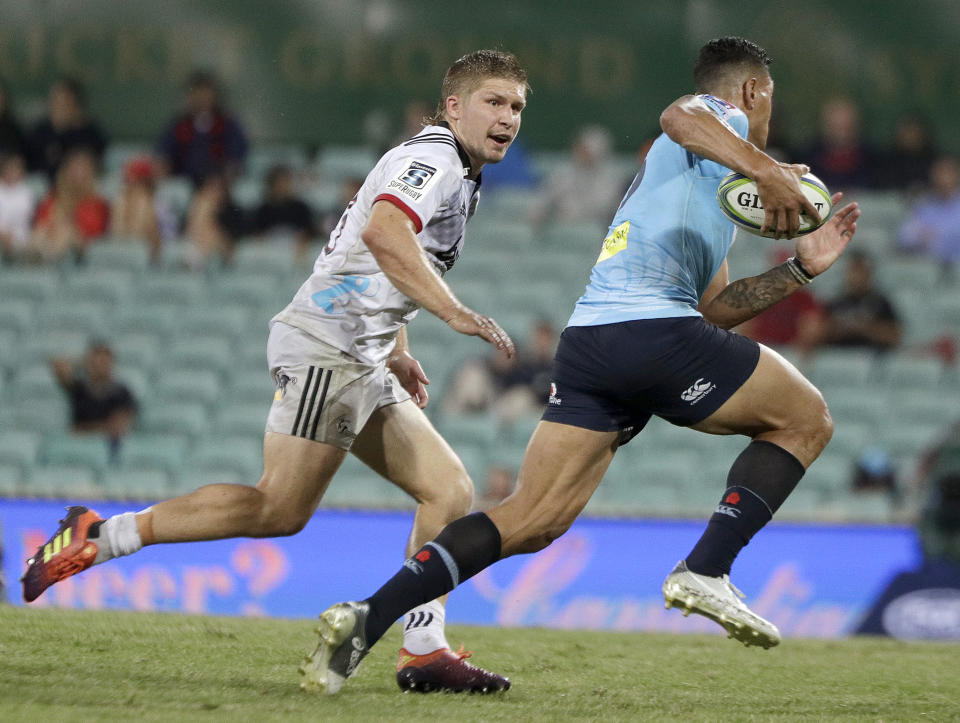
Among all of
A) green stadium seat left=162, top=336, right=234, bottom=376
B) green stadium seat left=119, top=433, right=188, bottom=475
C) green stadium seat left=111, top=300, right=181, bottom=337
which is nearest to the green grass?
green stadium seat left=119, top=433, right=188, bottom=475

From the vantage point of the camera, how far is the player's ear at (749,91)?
443cm

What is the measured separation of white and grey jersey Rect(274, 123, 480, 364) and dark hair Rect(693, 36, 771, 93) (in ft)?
2.80

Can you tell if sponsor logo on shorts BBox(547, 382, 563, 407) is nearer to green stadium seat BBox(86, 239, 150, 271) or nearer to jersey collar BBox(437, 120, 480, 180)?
jersey collar BBox(437, 120, 480, 180)

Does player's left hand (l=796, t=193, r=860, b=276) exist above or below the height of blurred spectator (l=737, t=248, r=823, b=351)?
above

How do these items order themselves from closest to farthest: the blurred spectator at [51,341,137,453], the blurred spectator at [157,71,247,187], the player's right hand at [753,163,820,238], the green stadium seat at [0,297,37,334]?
the player's right hand at [753,163,820,238] → the blurred spectator at [51,341,137,453] → the green stadium seat at [0,297,37,334] → the blurred spectator at [157,71,247,187]

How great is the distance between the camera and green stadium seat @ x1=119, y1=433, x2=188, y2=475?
1054cm

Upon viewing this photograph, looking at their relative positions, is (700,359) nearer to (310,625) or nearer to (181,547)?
(310,625)

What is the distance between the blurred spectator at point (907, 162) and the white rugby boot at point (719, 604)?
399 inches

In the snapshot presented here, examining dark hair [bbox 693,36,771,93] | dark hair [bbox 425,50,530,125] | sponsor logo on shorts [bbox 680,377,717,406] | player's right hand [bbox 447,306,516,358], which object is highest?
dark hair [bbox 693,36,771,93]

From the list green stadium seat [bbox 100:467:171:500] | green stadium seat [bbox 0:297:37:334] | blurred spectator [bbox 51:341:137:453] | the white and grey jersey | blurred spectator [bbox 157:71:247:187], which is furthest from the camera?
blurred spectator [bbox 157:71:247:187]

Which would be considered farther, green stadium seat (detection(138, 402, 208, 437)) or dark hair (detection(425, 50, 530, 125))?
→ green stadium seat (detection(138, 402, 208, 437))

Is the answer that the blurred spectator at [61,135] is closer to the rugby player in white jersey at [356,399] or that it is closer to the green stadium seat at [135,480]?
the green stadium seat at [135,480]

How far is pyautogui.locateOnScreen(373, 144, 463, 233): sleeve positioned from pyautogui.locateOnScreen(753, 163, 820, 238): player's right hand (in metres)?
0.98

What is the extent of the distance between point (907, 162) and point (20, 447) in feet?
29.0
